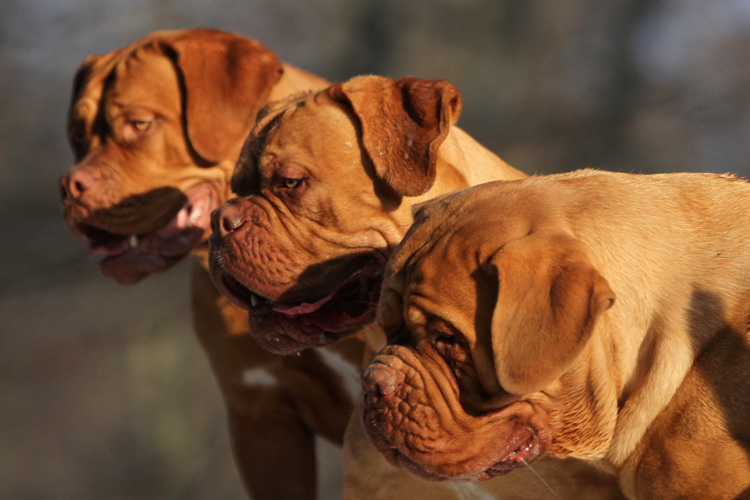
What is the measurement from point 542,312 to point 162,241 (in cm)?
227

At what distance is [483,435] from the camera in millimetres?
2035

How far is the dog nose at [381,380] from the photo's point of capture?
206 centimetres

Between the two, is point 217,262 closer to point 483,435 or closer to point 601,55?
point 483,435

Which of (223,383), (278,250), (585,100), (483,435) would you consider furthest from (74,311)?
(483,435)

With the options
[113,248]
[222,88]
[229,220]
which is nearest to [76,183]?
[113,248]

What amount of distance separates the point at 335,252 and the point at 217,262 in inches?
16.0

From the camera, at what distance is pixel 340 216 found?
2.74 metres

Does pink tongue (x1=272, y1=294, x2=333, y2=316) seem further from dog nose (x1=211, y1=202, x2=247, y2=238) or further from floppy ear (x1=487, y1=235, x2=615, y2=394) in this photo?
floppy ear (x1=487, y1=235, x2=615, y2=394)

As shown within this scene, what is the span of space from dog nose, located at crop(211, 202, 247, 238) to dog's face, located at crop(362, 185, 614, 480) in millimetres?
810

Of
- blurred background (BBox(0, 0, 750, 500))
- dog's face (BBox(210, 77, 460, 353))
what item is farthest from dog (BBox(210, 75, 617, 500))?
blurred background (BBox(0, 0, 750, 500))

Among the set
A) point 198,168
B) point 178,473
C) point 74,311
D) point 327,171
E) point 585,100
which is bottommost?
point 178,473

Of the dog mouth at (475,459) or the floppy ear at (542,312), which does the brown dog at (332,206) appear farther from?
the floppy ear at (542,312)

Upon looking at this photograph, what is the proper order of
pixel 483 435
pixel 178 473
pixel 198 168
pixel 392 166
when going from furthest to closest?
pixel 178 473, pixel 198 168, pixel 392 166, pixel 483 435

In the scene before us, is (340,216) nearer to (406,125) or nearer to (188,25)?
(406,125)
